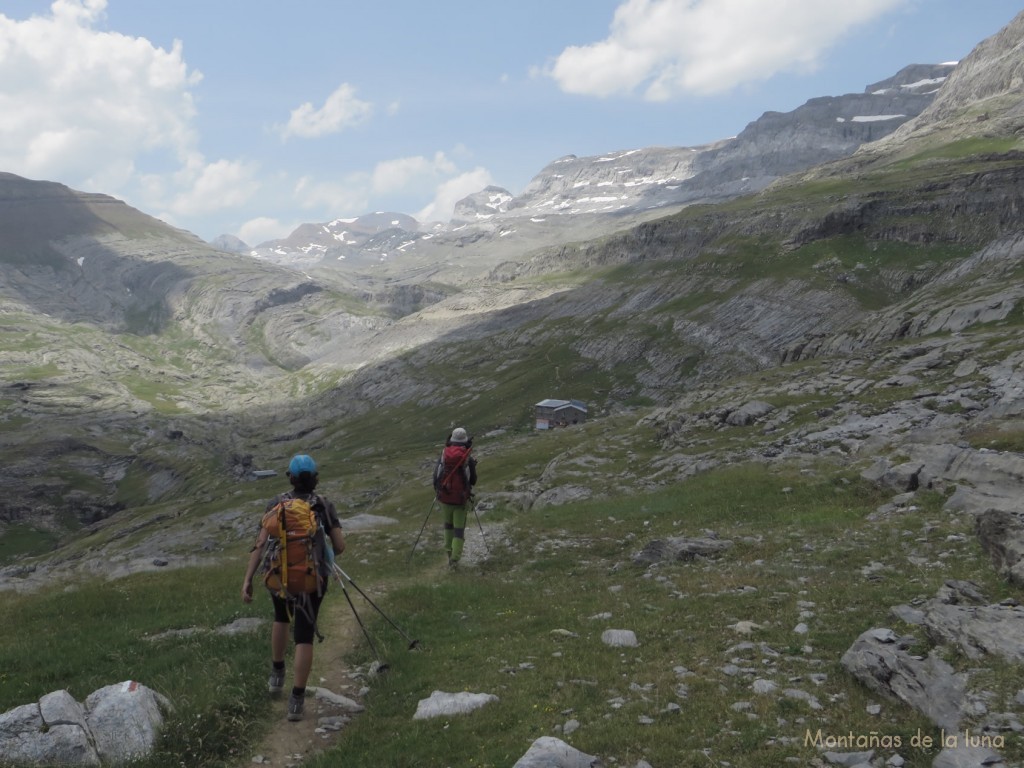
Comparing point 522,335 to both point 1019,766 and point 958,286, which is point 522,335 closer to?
point 958,286

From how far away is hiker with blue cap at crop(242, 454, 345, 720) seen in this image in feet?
40.7

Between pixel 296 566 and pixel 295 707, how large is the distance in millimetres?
2497

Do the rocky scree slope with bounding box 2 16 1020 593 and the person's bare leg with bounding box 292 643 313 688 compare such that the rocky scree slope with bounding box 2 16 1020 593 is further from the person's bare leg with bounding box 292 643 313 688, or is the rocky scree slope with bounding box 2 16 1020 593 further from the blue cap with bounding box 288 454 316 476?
the person's bare leg with bounding box 292 643 313 688

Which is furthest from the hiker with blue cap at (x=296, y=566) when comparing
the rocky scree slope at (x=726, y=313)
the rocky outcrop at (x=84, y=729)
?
the rocky scree slope at (x=726, y=313)

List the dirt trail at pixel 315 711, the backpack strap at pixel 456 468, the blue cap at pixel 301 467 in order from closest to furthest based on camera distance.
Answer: the dirt trail at pixel 315 711 → the blue cap at pixel 301 467 → the backpack strap at pixel 456 468

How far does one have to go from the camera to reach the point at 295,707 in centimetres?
1223

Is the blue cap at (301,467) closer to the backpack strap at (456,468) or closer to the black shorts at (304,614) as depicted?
the black shorts at (304,614)

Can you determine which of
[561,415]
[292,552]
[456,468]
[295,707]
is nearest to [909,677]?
[295,707]

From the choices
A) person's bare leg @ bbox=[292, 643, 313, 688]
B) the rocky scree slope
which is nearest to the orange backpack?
person's bare leg @ bbox=[292, 643, 313, 688]

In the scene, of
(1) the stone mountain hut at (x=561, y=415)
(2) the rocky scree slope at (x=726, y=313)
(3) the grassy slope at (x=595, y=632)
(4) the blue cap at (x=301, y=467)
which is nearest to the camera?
(3) the grassy slope at (x=595, y=632)

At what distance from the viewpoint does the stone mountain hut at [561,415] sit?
11669 centimetres

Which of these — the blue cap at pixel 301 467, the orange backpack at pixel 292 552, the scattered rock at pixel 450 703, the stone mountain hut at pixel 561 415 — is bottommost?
the stone mountain hut at pixel 561 415

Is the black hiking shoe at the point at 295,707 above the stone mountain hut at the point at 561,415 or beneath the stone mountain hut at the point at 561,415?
above

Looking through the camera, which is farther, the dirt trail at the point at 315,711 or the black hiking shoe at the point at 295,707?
the black hiking shoe at the point at 295,707
